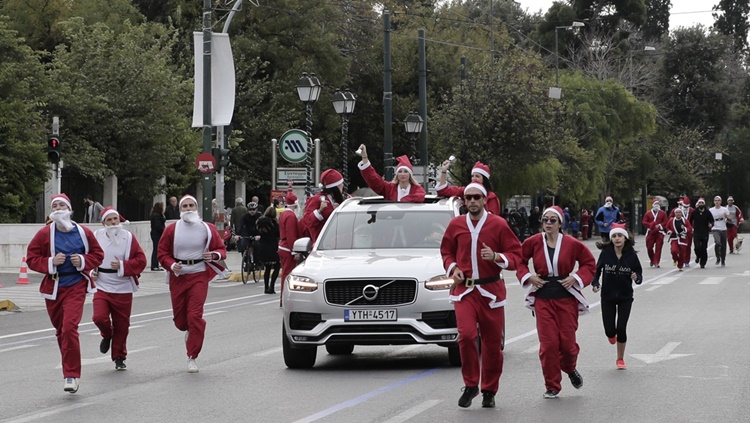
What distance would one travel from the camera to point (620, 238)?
1441 centimetres

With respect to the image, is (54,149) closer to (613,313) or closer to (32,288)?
(32,288)

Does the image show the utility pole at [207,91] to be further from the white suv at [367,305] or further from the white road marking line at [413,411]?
the white road marking line at [413,411]

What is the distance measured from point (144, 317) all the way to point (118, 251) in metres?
8.08

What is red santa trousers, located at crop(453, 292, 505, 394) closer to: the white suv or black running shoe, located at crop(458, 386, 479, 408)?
black running shoe, located at crop(458, 386, 479, 408)

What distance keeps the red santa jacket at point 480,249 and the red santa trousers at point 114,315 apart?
405 cm

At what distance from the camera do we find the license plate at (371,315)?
44.4ft

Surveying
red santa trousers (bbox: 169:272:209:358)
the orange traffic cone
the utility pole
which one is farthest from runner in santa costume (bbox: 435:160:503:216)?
the orange traffic cone

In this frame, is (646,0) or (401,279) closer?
(401,279)

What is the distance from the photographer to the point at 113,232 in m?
14.1

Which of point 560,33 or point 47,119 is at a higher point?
point 560,33

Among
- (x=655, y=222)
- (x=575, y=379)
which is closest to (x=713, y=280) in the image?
(x=655, y=222)

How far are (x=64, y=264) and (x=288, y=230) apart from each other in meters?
8.73

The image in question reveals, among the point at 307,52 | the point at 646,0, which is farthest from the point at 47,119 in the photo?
the point at 646,0

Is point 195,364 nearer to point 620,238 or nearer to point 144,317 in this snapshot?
point 620,238
